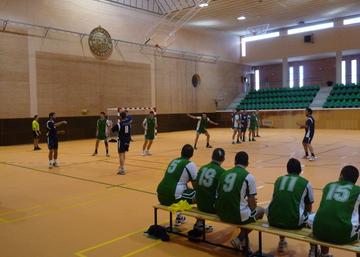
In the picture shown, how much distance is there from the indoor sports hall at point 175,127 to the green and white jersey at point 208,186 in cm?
3

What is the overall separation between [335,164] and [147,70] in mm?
18795

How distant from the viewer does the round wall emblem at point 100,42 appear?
952 inches

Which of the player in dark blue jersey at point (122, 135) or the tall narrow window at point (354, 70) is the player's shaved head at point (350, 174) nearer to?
the player in dark blue jersey at point (122, 135)

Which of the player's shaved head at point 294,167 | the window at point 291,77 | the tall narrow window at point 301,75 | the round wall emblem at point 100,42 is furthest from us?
the window at point 291,77

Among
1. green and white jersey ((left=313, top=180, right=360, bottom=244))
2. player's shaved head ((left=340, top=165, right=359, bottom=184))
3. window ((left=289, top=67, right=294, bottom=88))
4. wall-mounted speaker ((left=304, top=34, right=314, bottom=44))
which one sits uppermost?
wall-mounted speaker ((left=304, top=34, right=314, bottom=44))

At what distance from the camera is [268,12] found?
28.7 metres

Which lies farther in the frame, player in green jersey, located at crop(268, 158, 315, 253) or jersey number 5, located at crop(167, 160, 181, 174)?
jersey number 5, located at crop(167, 160, 181, 174)

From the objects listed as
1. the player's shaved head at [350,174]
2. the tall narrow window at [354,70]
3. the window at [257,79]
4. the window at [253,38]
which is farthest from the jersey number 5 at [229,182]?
the window at [257,79]

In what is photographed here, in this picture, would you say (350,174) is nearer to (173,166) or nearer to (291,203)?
(291,203)

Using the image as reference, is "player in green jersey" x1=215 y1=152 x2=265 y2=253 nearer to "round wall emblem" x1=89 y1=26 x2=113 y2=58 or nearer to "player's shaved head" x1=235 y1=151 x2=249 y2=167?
"player's shaved head" x1=235 y1=151 x2=249 y2=167

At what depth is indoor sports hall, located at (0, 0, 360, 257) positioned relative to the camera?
4738 mm

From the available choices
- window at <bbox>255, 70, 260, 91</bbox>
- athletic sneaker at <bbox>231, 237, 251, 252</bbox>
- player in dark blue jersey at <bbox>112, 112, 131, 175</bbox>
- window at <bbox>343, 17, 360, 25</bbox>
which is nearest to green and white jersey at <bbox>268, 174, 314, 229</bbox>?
athletic sneaker at <bbox>231, 237, 251, 252</bbox>

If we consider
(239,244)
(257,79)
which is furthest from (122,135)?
(257,79)

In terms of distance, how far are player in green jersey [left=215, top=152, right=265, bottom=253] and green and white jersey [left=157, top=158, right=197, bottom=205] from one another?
31.7 inches
